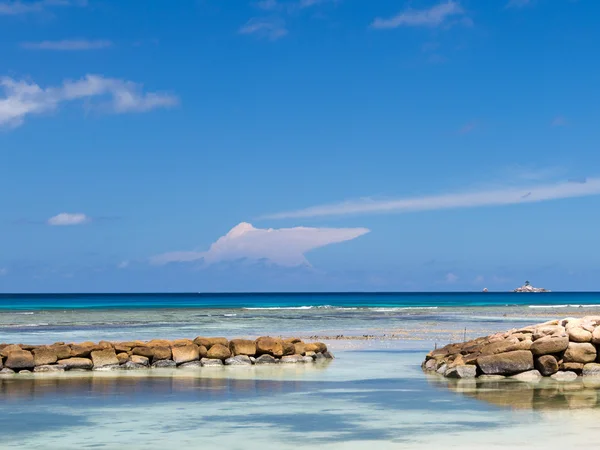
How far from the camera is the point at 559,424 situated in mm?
12609

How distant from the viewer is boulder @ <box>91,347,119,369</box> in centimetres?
1997

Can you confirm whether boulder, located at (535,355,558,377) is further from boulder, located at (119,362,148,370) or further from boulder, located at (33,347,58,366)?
boulder, located at (33,347,58,366)

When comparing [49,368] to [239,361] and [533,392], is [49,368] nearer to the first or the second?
[239,361]

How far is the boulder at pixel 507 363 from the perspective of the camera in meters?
17.9

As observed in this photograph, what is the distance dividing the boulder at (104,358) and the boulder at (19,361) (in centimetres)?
140

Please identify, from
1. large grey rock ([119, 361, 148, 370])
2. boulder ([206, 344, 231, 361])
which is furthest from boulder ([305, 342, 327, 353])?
large grey rock ([119, 361, 148, 370])

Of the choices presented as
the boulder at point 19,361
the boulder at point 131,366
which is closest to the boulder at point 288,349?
the boulder at point 131,366

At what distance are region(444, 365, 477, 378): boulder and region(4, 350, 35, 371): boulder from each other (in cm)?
944

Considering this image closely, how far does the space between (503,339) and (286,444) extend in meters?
9.38

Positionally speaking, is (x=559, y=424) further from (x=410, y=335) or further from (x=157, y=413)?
(x=410, y=335)

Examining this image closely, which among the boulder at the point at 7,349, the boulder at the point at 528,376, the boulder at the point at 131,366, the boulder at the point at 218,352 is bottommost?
the boulder at the point at 528,376

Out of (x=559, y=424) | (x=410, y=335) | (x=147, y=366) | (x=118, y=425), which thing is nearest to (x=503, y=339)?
(x=559, y=424)

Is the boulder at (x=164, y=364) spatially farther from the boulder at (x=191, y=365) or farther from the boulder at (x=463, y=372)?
the boulder at (x=463, y=372)

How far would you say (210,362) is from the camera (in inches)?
826
